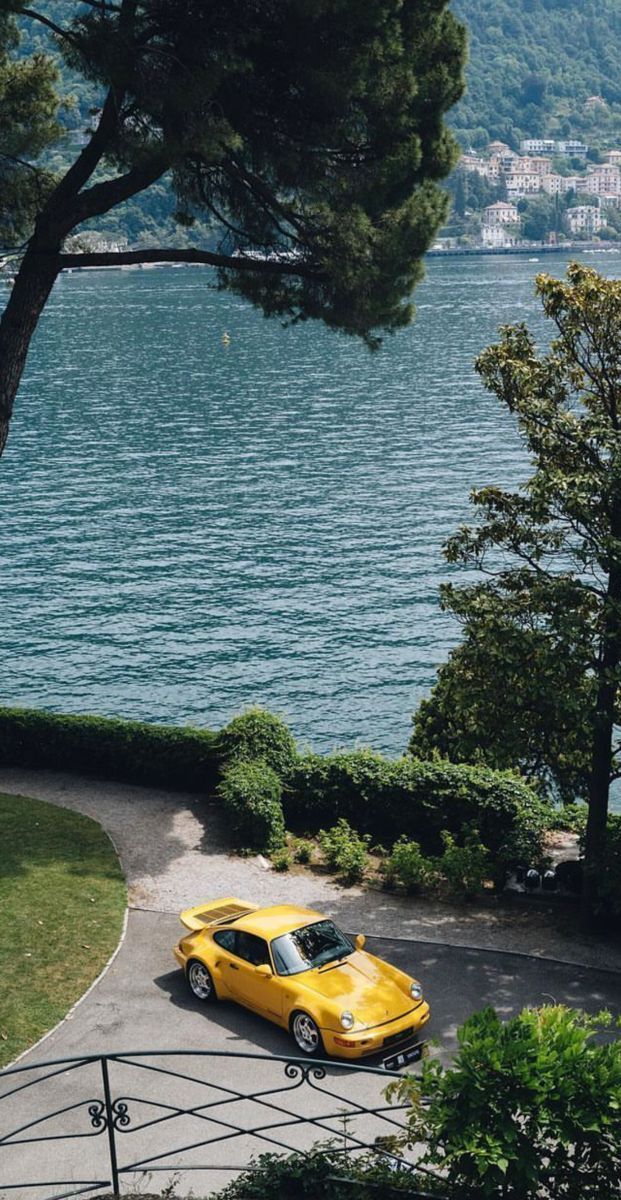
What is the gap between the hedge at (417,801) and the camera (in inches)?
866

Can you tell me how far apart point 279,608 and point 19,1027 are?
33388 millimetres

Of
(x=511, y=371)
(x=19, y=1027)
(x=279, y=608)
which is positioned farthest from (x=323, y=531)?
(x=19, y=1027)

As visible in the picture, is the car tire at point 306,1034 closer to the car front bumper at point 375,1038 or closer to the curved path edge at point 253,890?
the car front bumper at point 375,1038

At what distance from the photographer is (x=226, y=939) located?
683 inches

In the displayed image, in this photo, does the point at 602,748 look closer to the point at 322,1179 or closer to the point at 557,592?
the point at 557,592

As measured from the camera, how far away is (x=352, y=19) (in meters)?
20.0

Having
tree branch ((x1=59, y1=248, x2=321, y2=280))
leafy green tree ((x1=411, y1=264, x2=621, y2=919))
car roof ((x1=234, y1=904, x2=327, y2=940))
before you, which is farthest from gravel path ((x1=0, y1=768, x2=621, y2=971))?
tree branch ((x1=59, y1=248, x2=321, y2=280))

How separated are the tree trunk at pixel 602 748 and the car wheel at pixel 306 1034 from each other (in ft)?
17.8

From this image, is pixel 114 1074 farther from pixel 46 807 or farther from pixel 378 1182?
pixel 46 807

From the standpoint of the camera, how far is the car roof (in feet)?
56.0

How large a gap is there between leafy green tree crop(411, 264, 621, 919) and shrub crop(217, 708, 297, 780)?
501 centimetres

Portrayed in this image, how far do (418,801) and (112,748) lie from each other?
6361 mm

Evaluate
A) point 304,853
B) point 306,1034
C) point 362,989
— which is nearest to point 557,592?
point 362,989

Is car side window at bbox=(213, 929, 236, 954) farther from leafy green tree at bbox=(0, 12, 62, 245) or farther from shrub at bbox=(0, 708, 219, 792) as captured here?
leafy green tree at bbox=(0, 12, 62, 245)
